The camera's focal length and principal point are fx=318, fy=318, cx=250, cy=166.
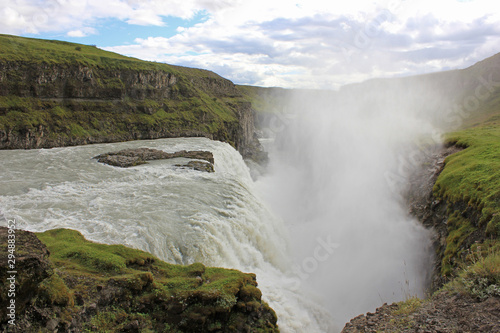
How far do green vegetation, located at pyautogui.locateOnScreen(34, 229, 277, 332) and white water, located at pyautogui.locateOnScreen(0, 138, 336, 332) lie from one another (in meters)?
2.83

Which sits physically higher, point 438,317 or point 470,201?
point 470,201

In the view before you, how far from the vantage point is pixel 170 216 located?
1617 cm

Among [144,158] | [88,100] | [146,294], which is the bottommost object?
[146,294]

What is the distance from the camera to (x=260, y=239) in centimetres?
1794

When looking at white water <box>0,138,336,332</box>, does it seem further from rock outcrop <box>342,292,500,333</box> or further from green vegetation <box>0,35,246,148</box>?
green vegetation <box>0,35,246,148</box>

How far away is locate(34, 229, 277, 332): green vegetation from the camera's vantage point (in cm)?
736

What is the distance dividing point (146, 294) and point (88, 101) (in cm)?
4275

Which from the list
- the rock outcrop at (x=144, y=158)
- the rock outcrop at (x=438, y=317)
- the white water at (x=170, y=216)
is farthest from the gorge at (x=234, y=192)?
the rock outcrop at (x=438, y=317)

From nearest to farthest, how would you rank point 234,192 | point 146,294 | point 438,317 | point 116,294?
1. point 116,294
2. point 438,317
3. point 146,294
4. point 234,192

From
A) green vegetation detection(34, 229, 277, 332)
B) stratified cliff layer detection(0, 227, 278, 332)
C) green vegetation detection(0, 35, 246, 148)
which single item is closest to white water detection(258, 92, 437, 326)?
green vegetation detection(34, 229, 277, 332)

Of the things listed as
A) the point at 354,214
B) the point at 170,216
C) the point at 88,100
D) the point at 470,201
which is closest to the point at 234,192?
the point at 170,216

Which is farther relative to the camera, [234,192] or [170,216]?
[234,192]

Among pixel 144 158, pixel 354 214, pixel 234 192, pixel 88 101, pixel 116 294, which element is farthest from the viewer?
pixel 88 101

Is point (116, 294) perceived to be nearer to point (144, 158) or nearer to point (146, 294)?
point (146, 294)
